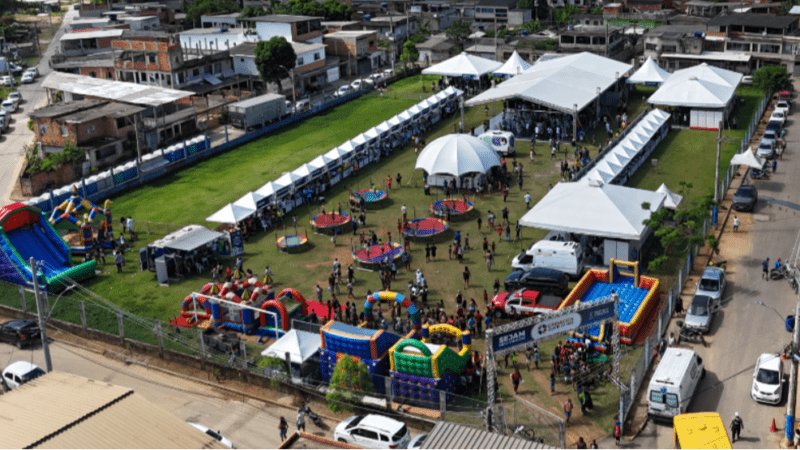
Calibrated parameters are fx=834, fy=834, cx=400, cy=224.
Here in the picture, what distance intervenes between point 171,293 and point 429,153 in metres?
21.2

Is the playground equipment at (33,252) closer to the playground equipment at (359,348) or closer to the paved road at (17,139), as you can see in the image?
the paved road at (17,139)

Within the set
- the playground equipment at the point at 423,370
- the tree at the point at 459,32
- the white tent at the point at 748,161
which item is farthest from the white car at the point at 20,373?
the tree at the point at 459,32

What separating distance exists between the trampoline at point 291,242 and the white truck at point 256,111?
28.1 meters

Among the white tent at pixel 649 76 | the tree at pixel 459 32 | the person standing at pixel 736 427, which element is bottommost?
the person standing at pixel 736 427

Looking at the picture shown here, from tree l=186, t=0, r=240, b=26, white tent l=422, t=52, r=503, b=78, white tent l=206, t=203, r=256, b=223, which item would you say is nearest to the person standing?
white tent l=206, t=203, r=256, b=223

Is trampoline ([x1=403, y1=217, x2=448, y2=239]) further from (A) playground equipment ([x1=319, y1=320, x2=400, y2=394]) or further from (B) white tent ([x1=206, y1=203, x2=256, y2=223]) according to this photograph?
(A) playground equipment ([x1=319, y1=320, x2=400, y2=394])

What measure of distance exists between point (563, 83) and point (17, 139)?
4910 cm

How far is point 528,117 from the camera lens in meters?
68.2

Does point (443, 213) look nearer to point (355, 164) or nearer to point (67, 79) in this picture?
point (355, 164)

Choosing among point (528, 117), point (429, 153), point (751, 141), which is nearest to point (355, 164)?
point (429, 153)

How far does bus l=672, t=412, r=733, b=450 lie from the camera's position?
1032 inches

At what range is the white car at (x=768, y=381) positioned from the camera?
30578 mm

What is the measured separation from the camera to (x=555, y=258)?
4228 centimetres

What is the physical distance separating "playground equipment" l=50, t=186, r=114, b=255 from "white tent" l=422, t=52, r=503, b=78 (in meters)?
39.0
